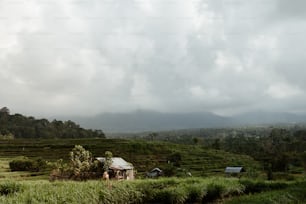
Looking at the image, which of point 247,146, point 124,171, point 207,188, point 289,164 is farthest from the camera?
point 247,146

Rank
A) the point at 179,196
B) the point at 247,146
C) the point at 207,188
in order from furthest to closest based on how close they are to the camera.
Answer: the point at 247,146, the point at 207,188, the point at 179,196

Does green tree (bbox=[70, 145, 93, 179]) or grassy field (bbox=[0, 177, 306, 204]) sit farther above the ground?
grassy field (bbox=[0, 177, 306, 204])

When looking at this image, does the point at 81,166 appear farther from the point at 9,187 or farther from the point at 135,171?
the point at 9,187

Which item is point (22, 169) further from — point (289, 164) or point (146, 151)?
point (289, 164)

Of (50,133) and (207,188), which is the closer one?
(207,188)

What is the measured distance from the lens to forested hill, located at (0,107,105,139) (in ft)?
368

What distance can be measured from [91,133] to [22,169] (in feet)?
224

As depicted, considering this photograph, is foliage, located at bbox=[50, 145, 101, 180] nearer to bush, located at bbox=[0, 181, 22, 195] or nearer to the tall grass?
bush, located at bbox=[0, 181, 22, 195]

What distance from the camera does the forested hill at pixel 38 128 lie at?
112125 millimetres

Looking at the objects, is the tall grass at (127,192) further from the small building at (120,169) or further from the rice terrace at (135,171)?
the small building at (120,169)

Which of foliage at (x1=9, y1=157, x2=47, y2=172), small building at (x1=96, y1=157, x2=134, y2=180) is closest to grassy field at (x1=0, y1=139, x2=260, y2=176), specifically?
foliage at (x1=9, y1=157, x2=47, y2=172)

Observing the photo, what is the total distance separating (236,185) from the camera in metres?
17.6

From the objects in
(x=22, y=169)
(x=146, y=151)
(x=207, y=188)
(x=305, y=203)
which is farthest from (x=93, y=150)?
(x=305, y=203)

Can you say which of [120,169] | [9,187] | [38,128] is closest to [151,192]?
[9,187]
